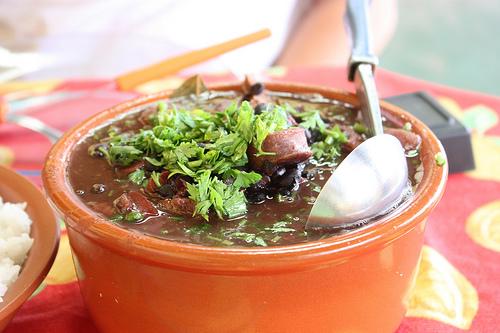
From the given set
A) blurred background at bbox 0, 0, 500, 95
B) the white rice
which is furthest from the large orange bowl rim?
blurred background at bbox 0, 0, 500, 95

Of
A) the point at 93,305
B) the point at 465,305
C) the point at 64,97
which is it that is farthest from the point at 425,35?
the point at 93,305

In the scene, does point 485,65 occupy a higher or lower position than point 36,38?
lower

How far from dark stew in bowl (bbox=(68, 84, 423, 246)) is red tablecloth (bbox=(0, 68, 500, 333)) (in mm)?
192

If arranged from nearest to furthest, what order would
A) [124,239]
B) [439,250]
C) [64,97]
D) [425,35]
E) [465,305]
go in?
1. [124,239]
2. [465,305]
3. [439,250]
4. [64,97]
5. [425,35]

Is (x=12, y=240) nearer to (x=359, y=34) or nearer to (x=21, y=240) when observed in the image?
(x=21, y=240)

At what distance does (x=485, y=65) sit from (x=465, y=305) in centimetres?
261

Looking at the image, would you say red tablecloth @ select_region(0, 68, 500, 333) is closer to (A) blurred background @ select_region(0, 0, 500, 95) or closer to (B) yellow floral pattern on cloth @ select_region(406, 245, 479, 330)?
(B) yellow floral pattern on cloth @ select_region(406, 245, 479, 330)

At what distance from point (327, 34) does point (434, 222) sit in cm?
108

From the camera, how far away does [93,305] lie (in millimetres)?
756

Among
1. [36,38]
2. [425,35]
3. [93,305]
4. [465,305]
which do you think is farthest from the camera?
[425,35]

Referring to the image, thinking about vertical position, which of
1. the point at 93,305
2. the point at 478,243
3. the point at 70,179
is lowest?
the point at 478,243

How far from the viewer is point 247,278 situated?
→ 63 cm

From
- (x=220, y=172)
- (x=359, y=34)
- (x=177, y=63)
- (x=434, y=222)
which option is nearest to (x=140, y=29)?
(x=177, y=63)

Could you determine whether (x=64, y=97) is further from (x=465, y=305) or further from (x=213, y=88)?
(x=465, y=305)
